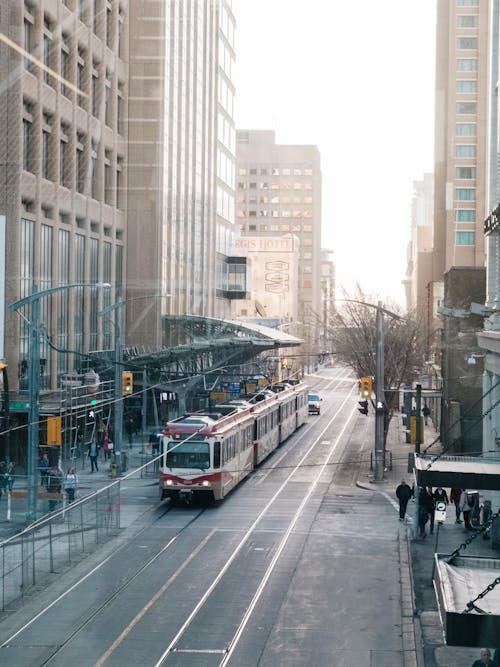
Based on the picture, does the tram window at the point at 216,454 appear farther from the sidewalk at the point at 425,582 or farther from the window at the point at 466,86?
the window at the point at 466,86

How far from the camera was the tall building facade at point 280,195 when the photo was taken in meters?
183

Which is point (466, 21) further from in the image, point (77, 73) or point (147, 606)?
point (147, 606)

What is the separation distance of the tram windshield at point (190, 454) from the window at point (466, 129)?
59.7 m

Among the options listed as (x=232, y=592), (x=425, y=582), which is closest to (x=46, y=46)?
(x=232, y=592)

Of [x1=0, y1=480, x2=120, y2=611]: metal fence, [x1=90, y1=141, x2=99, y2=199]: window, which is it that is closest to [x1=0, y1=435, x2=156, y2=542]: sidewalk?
[x1=0, y1=480, x2=120, y2=611]: metal fence

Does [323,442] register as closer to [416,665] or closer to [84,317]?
[84,317]

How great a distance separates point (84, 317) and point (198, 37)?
1036 inches

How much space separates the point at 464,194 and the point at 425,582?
219 feet

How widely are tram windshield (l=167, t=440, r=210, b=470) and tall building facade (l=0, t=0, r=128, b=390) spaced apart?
5.15 m

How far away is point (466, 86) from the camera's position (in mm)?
83500

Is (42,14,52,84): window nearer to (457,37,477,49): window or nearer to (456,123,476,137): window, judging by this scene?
(456,123,476,137): window

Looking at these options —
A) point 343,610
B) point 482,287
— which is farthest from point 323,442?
point 343,610

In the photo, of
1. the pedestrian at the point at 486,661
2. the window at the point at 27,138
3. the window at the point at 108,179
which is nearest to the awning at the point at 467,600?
the pedestrian at the point at 486,661

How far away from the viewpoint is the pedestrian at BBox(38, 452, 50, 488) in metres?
30.8
